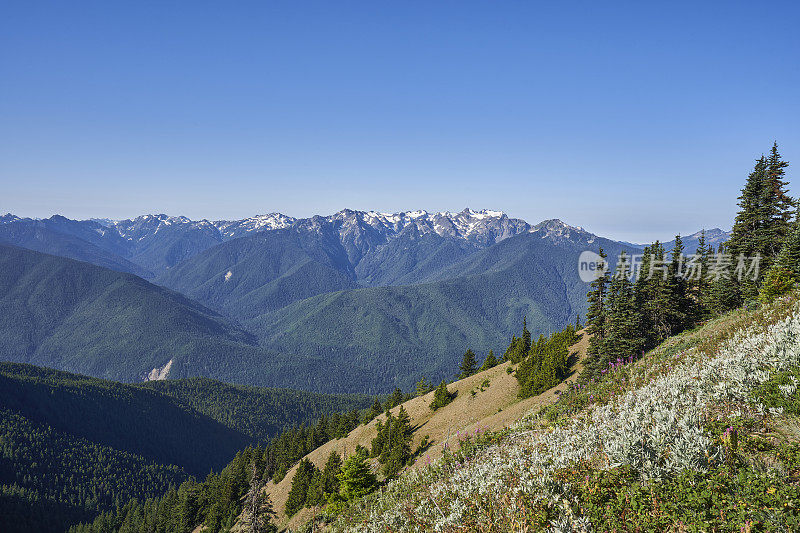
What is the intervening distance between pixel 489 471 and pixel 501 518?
2835 millimetres

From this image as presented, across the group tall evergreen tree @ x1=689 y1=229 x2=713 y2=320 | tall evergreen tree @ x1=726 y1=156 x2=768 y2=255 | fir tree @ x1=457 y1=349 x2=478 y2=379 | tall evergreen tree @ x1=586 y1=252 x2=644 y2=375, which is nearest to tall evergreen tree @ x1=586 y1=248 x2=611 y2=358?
tall evergreen tree @ x1=586 y1=252 x2=644 y2=375

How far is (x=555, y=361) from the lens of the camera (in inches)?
1537

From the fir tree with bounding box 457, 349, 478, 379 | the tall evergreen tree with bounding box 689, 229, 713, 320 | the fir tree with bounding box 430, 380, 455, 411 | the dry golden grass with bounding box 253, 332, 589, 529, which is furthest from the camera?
the fir tree with bounding box 457, 349, 478, 379

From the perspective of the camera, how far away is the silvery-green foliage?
7184 millimetres

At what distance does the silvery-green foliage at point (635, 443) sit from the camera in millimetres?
7184

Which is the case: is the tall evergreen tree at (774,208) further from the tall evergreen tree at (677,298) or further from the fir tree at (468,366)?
the fir tree at (468,366)

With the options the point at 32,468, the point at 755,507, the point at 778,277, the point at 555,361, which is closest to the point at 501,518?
the point at 755,507

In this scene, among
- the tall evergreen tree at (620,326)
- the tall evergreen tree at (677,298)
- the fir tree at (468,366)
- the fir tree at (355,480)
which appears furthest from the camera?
the fir tree at (468,366)

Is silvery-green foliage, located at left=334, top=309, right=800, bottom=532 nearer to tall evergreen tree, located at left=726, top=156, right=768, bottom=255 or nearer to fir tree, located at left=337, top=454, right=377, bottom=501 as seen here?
fir tree, located at left=337, top=454, right=377, bottom=501

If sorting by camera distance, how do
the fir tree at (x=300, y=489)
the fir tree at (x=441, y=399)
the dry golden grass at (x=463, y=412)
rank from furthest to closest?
1. the fir tree at (x=300, y=489)
2. the fir tree at (x=441, y=399)
3. the dry golden grass at (x=463, y=412)

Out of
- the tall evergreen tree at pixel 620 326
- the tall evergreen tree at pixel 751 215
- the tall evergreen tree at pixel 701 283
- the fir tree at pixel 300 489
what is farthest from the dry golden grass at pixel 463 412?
the tall evergreen tree at pixel 751 215

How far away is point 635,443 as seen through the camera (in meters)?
7.49

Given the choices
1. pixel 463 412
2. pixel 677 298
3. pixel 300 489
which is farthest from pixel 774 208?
pixel 300 489

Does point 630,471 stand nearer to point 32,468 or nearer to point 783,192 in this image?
point 783,192
